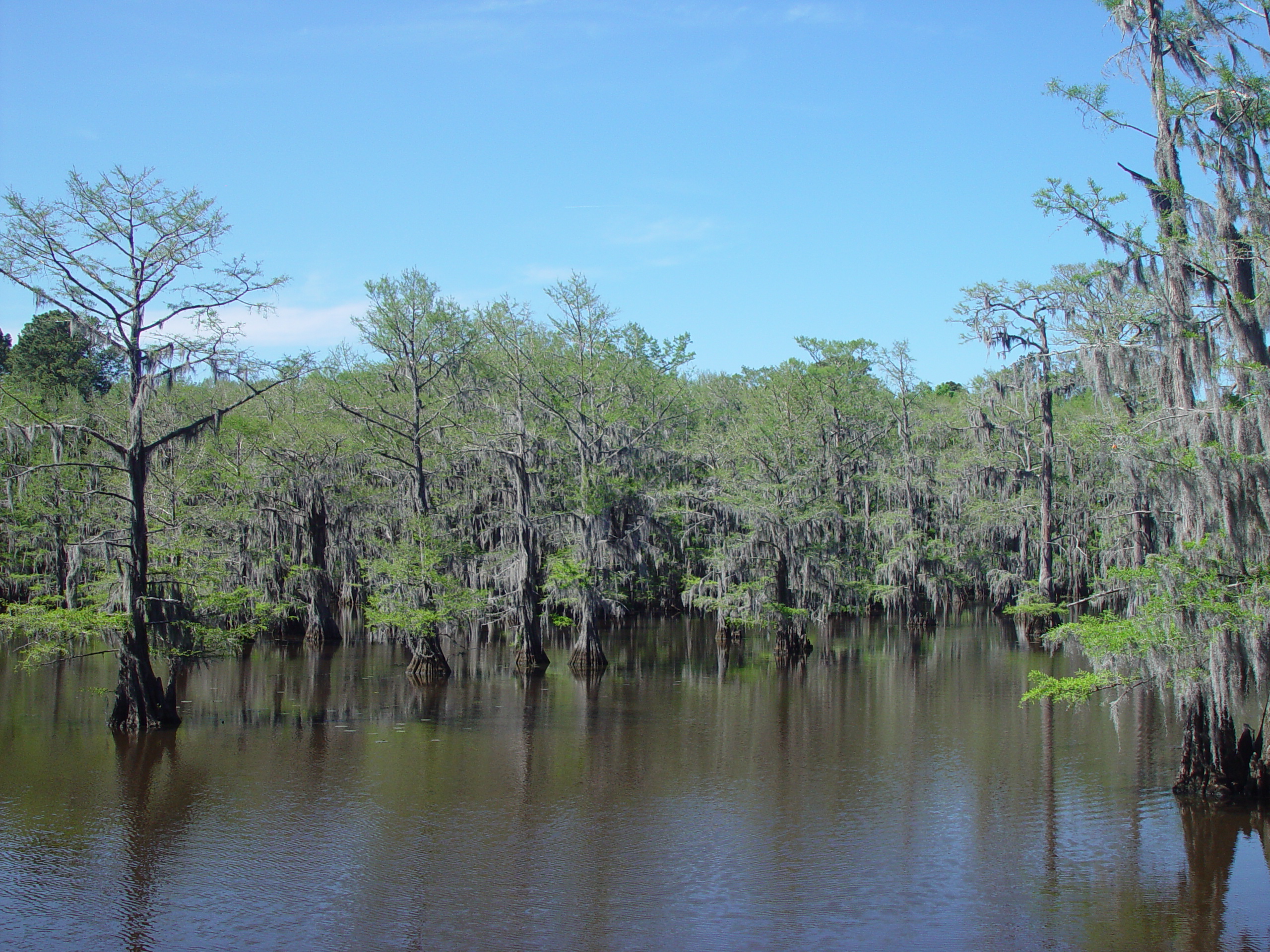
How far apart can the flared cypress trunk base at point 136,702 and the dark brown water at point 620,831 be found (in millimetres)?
454

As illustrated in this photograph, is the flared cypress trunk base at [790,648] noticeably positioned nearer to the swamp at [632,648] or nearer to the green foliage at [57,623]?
the swamp at [632,648]

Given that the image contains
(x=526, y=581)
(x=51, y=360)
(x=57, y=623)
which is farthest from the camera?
(x=51, y=360)

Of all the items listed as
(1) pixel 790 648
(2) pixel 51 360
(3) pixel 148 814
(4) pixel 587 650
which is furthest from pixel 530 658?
(2) pixel 51 360

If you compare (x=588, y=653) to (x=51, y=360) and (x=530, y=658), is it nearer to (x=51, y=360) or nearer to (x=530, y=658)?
(x=530, y=658)

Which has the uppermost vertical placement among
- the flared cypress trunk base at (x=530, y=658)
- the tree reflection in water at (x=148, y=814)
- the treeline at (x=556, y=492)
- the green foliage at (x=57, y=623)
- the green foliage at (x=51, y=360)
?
the green foliage at (x=51, y=360)

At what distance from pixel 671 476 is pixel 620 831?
26.0m

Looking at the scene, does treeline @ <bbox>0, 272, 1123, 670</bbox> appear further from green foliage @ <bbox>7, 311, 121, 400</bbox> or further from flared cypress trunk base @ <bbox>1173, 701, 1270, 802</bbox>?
flared cypress trunk base @ <bbox>1173, 701, 1270, 802</bbox>

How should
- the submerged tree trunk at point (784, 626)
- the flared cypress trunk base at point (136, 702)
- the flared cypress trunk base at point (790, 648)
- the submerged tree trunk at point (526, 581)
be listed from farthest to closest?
1. the submerged tree trunk at point (784, 626)
2. the flared cypress trunk base at point (790, 648)
3. the submerged tree trunk at point (526, 581)
4. the flared cypress trunk base at point (136, 702)

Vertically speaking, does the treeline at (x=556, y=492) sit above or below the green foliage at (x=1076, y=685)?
above

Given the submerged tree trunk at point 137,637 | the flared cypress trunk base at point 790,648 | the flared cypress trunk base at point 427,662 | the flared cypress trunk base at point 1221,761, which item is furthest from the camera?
the flared cypress trunk base at point 790,648

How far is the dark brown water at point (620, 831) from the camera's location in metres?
8.84

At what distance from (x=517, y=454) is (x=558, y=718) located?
8911 mm

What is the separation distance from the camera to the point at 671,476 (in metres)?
37.3

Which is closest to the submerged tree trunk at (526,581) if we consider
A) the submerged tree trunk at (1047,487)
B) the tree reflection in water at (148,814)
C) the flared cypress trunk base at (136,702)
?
the flared cypress trunk base at (136,702)
